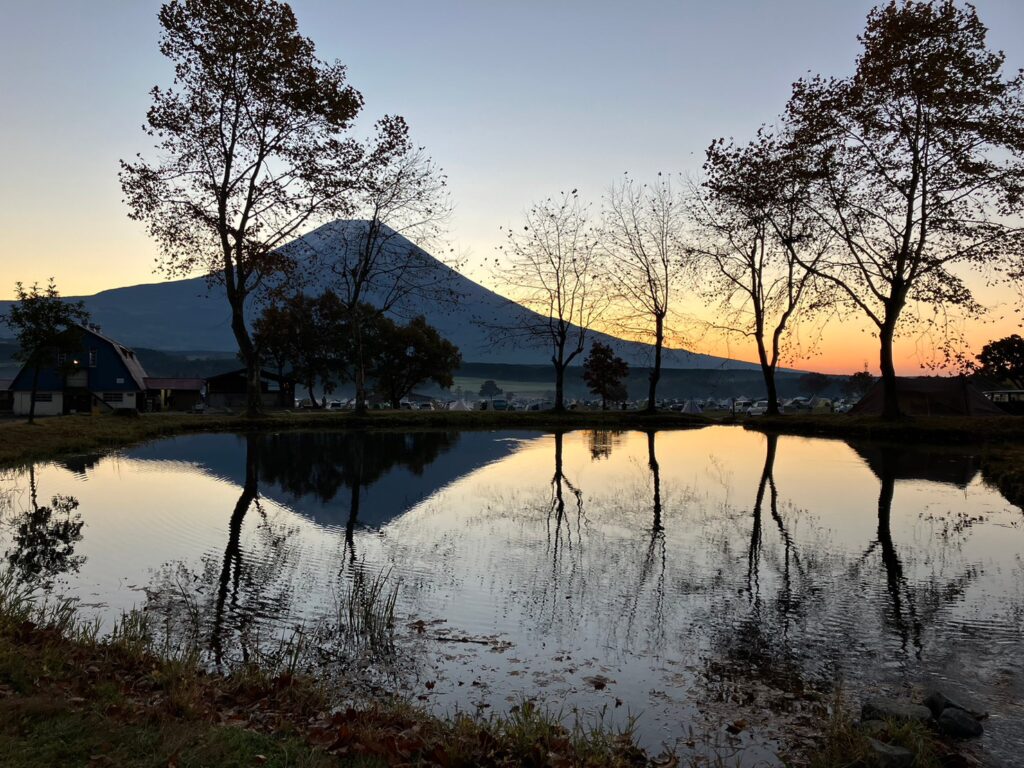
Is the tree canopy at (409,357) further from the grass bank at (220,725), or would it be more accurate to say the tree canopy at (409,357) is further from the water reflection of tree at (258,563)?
the grass bank at (220,725)

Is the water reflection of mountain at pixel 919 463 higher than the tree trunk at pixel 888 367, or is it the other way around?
the tree trunk at pixel 888 367

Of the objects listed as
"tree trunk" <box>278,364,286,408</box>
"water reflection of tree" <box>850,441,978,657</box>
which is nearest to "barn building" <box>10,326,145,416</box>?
"tree trunk" <box>278,364,286,408</box>

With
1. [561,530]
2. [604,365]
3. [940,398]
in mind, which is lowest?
[561,530]

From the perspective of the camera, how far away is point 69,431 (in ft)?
113

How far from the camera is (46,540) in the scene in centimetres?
1295

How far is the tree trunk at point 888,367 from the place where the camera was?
3875 cm

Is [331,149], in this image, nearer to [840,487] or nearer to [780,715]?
[840,487]

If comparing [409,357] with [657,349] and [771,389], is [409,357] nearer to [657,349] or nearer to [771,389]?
[657,349]

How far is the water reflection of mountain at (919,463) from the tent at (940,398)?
1480cm

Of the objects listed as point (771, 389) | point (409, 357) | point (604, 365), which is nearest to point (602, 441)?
point (771, 389)

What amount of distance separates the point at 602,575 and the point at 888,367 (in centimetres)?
3566

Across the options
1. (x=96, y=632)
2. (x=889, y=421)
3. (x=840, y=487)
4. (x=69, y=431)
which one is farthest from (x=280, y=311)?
(x=96, y=632)

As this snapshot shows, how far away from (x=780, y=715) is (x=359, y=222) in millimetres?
54782

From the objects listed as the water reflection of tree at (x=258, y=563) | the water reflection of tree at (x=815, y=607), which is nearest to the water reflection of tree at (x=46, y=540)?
the water reflection of tree at (x=258, y=563)
